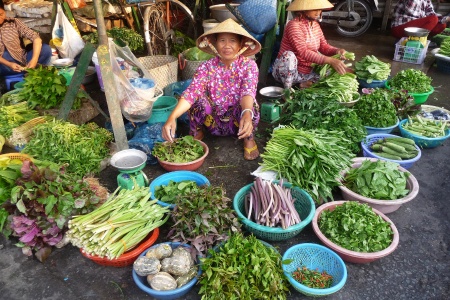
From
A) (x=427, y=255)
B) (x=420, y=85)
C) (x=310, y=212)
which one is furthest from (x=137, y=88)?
(x=420, y=85)

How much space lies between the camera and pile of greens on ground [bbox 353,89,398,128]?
362cm

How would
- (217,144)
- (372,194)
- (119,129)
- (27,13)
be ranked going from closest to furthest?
(372,194), (119,129), (217,144), (27,13)

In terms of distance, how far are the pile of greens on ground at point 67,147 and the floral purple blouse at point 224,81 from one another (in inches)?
40.5

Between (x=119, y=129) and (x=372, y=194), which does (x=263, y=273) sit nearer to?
(x=372, y=194)

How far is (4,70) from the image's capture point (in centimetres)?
454

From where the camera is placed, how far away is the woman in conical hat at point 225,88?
10.5 ft

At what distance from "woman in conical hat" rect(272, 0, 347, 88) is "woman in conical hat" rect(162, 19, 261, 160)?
3.36 feet

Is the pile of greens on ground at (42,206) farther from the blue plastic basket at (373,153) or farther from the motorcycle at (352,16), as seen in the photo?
the motorcycle at (352,16)

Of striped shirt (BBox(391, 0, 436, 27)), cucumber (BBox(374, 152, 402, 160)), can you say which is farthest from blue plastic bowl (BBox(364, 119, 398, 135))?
striped shirt (BBox(391, 0, 436, 27))

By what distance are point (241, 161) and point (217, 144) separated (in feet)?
1.44

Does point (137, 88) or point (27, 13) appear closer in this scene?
point (137, 88)

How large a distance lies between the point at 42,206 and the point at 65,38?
340cm

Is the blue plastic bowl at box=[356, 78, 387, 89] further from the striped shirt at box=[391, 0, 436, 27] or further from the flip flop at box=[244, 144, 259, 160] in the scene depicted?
the striped shirt at box=[391, 0, 436, 27]

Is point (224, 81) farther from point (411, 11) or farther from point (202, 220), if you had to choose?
point (411, 11)
